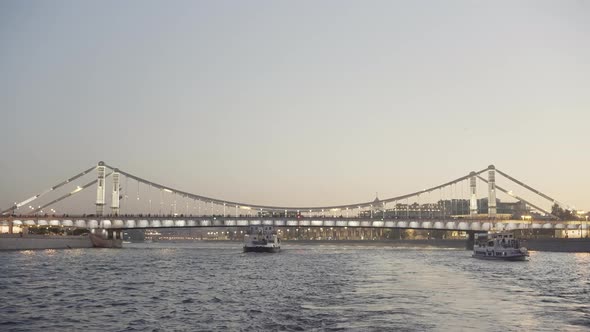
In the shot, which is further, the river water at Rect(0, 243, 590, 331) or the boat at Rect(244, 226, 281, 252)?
the boat at Rect(244, 226, 281, 252)

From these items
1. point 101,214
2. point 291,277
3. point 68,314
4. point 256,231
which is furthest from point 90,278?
point 101,214

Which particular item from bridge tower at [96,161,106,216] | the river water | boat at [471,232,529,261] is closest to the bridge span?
bridge tower at [96,161,106,216]

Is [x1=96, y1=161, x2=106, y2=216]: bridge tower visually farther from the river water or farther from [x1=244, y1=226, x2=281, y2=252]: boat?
the river water

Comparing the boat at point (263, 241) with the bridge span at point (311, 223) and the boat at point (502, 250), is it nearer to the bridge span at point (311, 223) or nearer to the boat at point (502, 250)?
the bridge span at point (311, 223)

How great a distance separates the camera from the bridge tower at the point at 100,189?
171125 millimetres

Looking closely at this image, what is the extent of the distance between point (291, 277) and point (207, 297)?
72.6 feet

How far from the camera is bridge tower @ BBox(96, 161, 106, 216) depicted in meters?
171

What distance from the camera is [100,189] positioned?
17700cm

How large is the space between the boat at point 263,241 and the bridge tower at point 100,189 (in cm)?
4155

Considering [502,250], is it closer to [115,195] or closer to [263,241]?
[263,241]

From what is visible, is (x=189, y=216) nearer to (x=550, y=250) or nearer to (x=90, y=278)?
(x=550, y=250)

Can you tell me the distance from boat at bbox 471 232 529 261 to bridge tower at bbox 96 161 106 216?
92311mm

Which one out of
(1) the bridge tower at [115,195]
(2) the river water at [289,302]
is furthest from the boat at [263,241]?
(2) the river water at [289,302]

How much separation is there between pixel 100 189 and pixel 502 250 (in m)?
105
